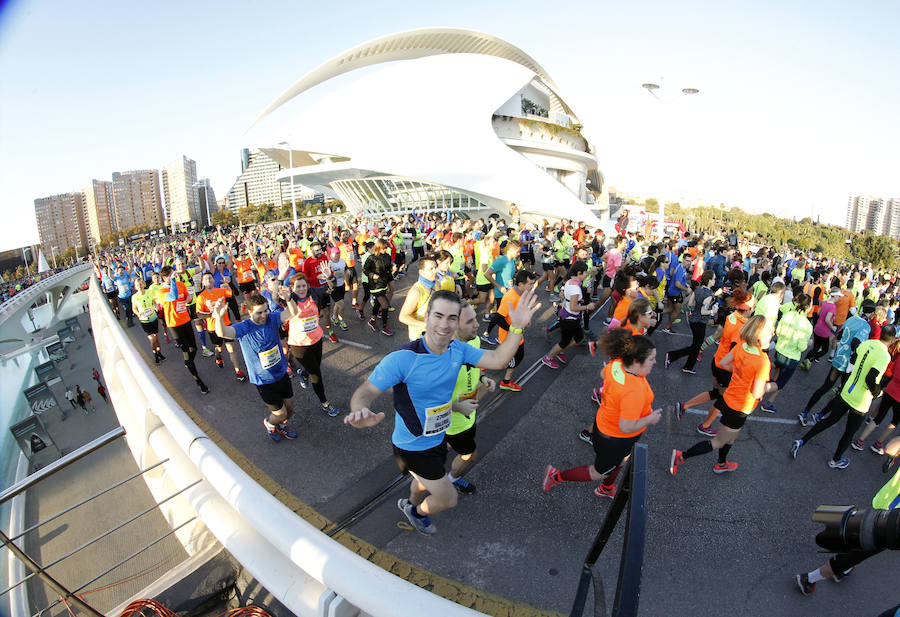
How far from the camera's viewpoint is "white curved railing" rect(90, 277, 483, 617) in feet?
5.43

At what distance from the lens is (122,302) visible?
10641 millimetres

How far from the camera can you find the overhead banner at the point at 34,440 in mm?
8344

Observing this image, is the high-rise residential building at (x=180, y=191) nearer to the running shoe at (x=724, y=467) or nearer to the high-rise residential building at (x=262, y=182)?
the high-rise residential building at (x=262, y=182)

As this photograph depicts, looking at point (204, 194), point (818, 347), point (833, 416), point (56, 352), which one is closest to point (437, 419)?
point (833, 416)

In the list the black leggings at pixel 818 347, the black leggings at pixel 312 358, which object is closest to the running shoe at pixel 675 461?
the black leggings at pixel 312 358

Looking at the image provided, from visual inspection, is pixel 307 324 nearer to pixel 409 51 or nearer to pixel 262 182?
pixel 409 51

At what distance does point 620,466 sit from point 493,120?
1389 inches

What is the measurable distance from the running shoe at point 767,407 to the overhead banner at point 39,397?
14.6 metres

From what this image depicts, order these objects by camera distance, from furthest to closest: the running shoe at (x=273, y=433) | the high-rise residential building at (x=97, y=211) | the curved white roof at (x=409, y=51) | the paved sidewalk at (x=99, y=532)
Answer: the high-rise residential building at (x=97, y=211), the curved white roof at (x=409, y=51), the paved sidewalk at (x=99, y=532), the running shoe at (x=273, y=433)

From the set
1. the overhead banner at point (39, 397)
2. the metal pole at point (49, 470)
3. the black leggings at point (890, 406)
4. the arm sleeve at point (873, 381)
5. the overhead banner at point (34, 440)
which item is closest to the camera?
the metal pole at point (49, 470)

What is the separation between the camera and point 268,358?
4.28 m

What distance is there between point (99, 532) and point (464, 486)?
624cm

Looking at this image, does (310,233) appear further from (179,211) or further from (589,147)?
(179,211)

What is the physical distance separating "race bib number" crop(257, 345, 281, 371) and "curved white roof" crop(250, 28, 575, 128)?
40.3 m
